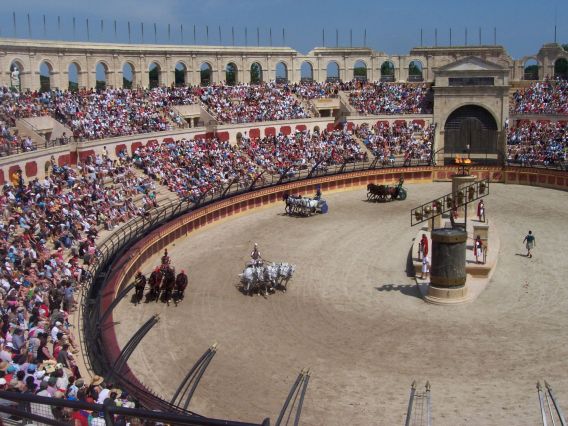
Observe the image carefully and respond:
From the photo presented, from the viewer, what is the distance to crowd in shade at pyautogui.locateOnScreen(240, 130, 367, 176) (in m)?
52.0

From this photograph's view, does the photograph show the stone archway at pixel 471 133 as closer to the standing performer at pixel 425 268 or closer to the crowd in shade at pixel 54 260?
the crowd in shade at pixel 54 260

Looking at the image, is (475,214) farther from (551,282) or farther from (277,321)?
(277,321)

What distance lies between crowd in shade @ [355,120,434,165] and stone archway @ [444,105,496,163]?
2.11 metres

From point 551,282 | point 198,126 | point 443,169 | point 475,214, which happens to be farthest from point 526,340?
point 198,126

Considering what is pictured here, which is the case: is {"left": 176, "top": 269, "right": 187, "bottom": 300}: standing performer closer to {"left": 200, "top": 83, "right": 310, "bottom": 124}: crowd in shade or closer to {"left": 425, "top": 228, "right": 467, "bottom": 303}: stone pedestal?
{"left": 425, "top": 228, "right": 467, "bottom": 303}: stone pedestal

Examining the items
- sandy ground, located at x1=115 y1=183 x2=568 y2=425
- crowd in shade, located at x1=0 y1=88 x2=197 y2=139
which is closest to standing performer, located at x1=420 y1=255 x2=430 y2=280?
sandy ground, located at x1=115 y1=183 x2=568 y2=425

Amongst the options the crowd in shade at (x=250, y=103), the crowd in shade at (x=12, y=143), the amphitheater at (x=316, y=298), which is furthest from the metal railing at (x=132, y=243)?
the crowd in shade at (x=250, y=103)

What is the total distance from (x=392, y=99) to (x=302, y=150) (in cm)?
1733

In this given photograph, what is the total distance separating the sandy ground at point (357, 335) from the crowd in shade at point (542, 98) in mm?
30690

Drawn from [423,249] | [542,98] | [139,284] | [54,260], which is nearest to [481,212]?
[423,249]

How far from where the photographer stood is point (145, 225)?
32.2 m

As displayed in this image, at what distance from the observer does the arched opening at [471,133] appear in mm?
60500

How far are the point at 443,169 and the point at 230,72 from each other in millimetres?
41234

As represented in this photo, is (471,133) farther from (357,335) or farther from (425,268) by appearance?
(357,335)
